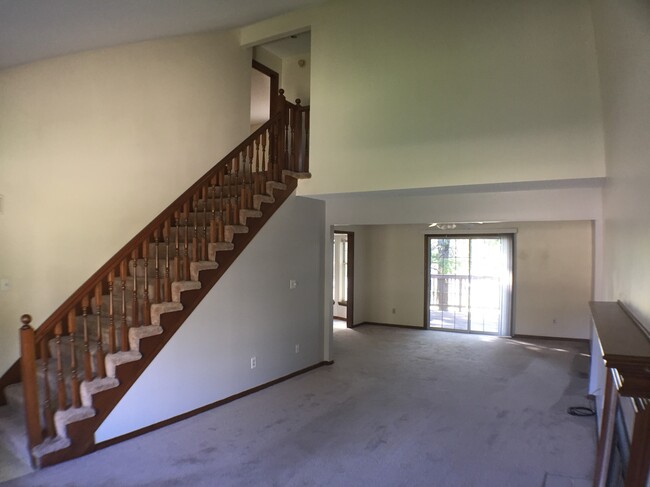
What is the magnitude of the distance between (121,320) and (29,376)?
808 mm

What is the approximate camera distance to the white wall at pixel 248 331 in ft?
11.8

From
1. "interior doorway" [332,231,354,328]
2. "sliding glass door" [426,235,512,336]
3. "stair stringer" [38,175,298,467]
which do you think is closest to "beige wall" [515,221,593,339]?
"sliding glass door" [426,235,512,336]

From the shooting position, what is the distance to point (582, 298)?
24.2 ft

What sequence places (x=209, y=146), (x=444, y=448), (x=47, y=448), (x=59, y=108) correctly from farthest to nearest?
(x=209, y=146)
(x=59, y=108)
(x=444, y=448)
(x=47, y=448)

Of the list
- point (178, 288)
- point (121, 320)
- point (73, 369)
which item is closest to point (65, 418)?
point (73, 369)

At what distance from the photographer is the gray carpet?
9.55 feet

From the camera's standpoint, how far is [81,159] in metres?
4.02

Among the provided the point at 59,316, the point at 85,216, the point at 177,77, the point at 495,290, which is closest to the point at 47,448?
the point at 59,316

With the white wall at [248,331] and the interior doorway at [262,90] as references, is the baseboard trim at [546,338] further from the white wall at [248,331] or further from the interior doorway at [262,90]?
the interior doorway at [262,90]

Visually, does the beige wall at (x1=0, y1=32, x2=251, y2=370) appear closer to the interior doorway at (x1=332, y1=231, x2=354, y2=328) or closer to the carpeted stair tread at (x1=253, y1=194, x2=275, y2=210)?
the carpeted stair tread at (x1=253, y1=194, x2=275, y2=210)

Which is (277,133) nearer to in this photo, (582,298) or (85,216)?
(85,216)

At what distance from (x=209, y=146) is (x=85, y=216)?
5.90 feet

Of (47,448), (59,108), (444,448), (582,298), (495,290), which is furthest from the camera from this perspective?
(495,290)

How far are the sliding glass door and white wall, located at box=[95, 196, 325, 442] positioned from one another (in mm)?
3738
